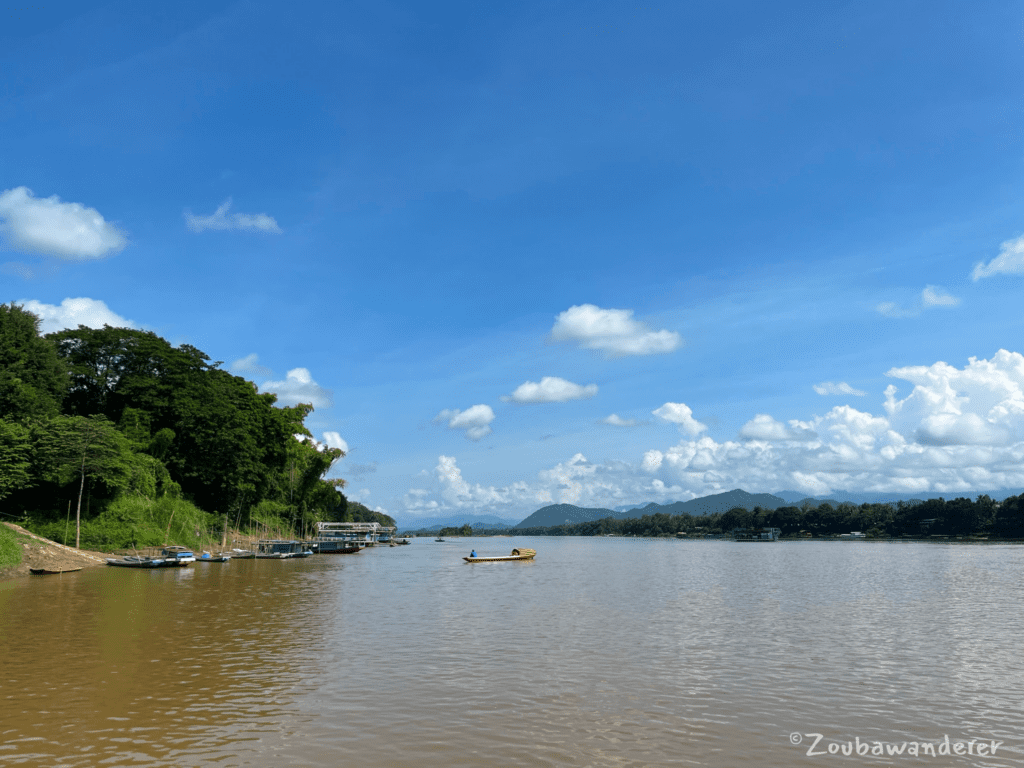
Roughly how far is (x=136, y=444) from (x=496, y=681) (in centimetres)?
7069

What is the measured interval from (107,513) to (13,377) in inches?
639

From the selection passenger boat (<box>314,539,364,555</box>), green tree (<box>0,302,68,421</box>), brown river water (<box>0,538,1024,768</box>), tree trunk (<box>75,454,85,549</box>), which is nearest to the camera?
brown river water (<box>0,538,1024,768</box>)

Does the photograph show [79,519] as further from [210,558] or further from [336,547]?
[336,547]

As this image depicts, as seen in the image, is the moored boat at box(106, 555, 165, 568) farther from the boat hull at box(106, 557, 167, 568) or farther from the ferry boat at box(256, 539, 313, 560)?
the ferry boat at box(256, 539, 313, 560)

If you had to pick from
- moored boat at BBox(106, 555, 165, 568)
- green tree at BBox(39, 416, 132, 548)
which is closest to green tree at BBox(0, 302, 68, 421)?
green tree at BBox(39, 416, 132, 548)

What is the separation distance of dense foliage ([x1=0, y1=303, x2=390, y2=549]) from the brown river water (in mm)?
25799

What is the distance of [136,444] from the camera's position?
76688mm

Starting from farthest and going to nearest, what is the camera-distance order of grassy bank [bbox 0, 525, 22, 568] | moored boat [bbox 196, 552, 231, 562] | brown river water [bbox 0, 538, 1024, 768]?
moored boat [bbox 196, 552, 231, 562], grassy bank [bbox 0, 525, 22, 568], brown river water [bbox 0, 538, 1024, 768]

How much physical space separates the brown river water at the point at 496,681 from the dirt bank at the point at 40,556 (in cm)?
1273

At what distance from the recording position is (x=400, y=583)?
56000mm

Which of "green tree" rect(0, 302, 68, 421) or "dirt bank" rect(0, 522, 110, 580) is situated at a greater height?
"green tree" rect(0, 302, 68, 421)

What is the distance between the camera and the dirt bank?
169 feet

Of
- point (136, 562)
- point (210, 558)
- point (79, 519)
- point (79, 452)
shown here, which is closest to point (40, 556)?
point (136, 562)

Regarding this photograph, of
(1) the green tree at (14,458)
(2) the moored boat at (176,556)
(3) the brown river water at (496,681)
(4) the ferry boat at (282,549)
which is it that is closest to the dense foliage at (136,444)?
(1) the green tree at (14,458)
